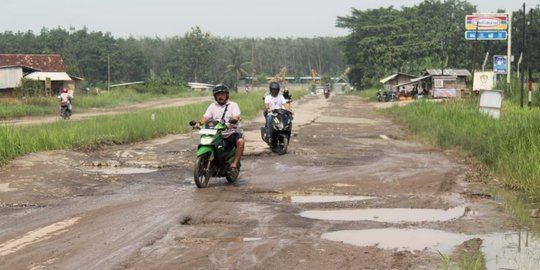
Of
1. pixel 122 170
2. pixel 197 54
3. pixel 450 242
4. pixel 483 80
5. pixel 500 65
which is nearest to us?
pixel 450 242

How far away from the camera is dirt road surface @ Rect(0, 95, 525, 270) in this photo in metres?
5.35

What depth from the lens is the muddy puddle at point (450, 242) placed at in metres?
5.34

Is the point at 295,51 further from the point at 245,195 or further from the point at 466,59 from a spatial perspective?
the point at 245,195

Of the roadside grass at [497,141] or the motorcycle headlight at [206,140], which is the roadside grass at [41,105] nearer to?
the roadside grass at [497,141]

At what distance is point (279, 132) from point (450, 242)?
8238mm

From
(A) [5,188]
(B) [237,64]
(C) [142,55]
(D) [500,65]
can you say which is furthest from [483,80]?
(C) [142,55]

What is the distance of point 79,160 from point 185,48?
9466 cm

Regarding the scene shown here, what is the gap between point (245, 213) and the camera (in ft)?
24.0

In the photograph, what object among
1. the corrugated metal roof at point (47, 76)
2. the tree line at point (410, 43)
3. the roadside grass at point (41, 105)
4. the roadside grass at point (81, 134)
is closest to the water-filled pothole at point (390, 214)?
the roadside grass at point (81, 134)

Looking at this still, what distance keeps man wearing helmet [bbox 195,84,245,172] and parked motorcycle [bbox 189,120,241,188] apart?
0.10 metres

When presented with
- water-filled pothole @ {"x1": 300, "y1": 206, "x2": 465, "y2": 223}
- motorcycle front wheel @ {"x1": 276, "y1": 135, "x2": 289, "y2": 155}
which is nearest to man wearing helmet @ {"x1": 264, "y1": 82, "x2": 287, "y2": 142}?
motorcycle front wheel @ {"x1": 276, "y1": 135, "x2": 289, "y2": 155}

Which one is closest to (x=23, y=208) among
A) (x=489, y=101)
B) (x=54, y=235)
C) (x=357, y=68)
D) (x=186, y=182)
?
(x=54, y=235)

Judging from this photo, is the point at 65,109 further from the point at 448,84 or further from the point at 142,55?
the point at 142,55

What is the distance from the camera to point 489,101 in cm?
1955
